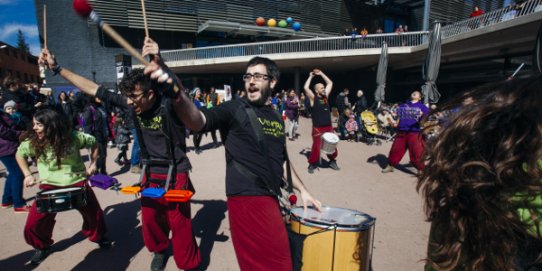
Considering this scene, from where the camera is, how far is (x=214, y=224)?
4191 millimetres

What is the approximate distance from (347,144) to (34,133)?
9034 millimetres

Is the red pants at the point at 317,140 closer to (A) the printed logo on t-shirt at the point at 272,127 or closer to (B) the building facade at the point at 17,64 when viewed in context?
(A) the printed logo on t-shirt at the point at 272,127

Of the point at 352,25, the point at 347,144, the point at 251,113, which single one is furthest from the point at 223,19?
the point at 251,113

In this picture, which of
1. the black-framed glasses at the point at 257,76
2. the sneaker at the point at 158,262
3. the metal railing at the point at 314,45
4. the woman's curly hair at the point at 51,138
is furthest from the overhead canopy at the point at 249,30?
the black-framed glasses at the point at 257,76

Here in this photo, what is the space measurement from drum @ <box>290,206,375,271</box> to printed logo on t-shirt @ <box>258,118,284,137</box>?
653 mm

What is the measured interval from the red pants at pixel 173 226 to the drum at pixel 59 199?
750 mm

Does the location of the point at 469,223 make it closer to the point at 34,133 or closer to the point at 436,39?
the point at 34,133

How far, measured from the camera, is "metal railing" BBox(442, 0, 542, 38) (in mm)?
10867

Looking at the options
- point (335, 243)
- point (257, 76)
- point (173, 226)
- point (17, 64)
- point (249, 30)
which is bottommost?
point (173, 226)

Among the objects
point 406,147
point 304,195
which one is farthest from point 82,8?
point 406,147

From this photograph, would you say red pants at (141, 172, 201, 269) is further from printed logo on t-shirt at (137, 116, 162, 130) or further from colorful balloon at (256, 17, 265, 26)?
colorful balloon at (256, 17, 265, 26)

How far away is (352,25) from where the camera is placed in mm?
28219

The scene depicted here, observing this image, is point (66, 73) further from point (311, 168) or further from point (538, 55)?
point (538, 55)

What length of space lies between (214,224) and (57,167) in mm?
2123
